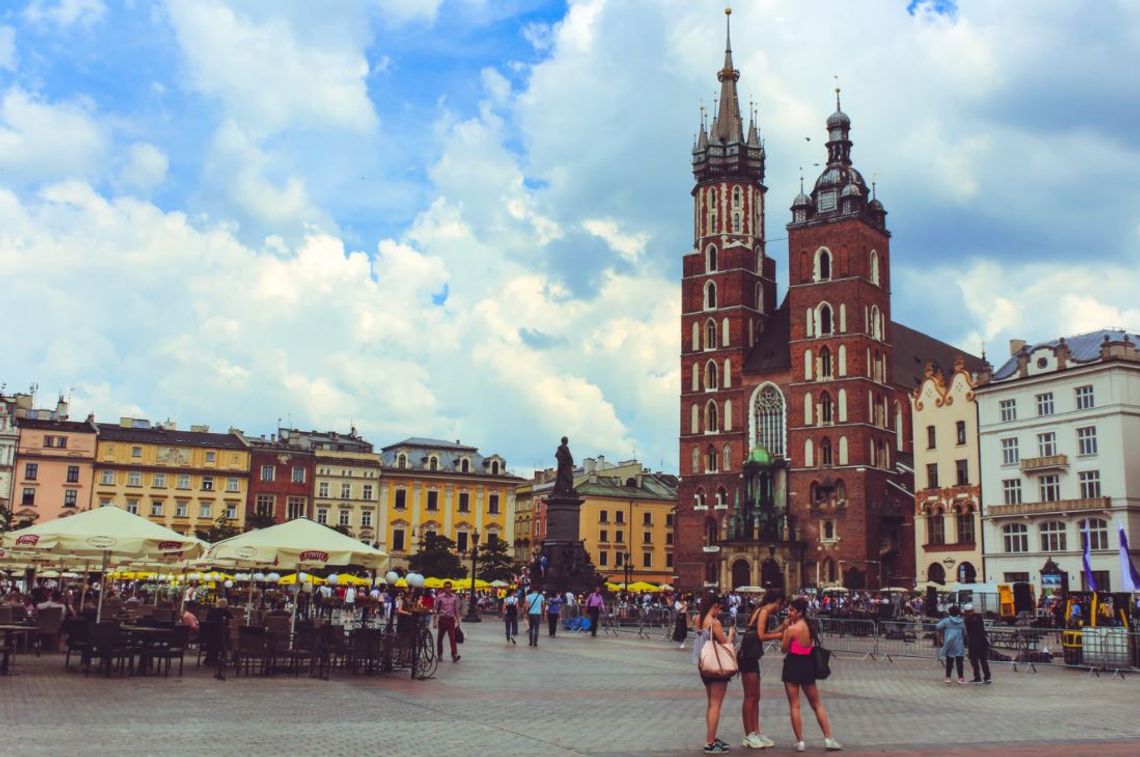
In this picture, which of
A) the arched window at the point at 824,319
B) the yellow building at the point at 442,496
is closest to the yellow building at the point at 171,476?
the yellow building at the point at 442,496

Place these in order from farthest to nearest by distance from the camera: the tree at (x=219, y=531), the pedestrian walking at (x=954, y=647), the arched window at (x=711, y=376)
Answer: the arched window at (x=711, y=376)
the tree at (x=219, y=531)
the pedestrian walking at (x=954, y=647)

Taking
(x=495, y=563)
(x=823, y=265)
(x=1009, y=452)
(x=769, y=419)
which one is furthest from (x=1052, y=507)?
(x=495, y=563)

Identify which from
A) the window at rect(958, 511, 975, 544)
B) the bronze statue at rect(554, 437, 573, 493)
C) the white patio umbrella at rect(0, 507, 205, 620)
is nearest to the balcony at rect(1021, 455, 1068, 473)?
the window at rect(958, 511, 975, 544)

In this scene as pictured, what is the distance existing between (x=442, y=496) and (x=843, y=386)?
1495 inches

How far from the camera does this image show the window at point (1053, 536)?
54688 millimetres

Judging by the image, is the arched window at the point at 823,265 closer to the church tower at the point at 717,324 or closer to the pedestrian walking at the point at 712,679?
the church tower at the point at 717,324

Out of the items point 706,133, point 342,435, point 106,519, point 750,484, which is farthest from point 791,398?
point 106,519

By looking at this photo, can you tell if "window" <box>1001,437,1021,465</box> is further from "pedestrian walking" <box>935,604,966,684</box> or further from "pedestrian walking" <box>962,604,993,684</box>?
"pedestrian walking" <box>935,604,966,684</box>

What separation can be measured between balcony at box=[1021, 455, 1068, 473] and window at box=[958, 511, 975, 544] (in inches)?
277

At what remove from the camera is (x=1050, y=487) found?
55344 mm

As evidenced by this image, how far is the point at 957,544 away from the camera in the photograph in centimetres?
6325

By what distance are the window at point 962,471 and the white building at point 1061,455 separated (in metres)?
3.07

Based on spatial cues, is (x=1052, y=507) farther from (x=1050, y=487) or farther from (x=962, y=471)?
(x=962, y=471)

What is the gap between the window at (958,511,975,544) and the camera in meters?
62.7
